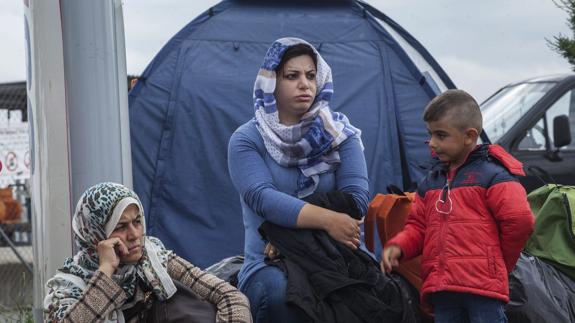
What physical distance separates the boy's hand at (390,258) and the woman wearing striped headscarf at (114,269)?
0.56 meters

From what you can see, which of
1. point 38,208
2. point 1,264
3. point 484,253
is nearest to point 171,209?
point 38,208

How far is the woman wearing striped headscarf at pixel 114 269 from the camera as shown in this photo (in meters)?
3.14

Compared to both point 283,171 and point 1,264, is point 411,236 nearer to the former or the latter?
point 283,171

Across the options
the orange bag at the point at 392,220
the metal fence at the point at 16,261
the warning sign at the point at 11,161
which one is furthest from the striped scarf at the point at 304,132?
the warning sign at the point at 11,161

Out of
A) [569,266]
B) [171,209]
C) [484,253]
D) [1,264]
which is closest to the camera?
[484,253]

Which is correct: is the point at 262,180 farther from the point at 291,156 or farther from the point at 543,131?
the point at 543,131

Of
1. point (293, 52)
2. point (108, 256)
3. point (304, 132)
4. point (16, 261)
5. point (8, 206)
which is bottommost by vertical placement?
point (16, 261)

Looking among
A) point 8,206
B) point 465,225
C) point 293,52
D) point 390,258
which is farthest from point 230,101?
point 8,206

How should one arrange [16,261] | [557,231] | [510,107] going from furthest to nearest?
1. [16,261]
2. [510,107]
3. [557,231]

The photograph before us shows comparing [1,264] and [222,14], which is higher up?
[222,14]

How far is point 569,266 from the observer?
14.4ft

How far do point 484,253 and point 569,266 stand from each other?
113 cm

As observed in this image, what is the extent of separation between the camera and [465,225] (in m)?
3.49

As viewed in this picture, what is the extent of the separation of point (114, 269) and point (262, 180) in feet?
2.53
